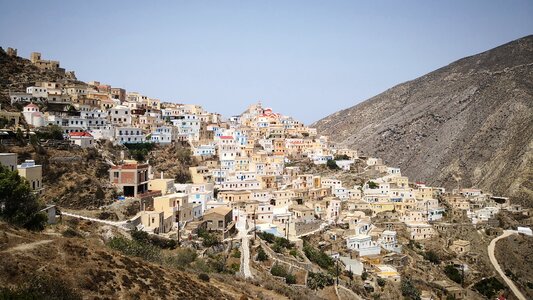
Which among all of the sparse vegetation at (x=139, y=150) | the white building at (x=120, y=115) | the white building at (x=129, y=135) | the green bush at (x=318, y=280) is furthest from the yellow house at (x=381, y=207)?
the white building at (x=120, y=115)

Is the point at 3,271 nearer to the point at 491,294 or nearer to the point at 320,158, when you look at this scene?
the point at 491,294

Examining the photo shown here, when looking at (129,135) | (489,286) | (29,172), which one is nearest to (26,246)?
(29,172)

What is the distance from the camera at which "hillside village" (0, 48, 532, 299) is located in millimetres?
31938

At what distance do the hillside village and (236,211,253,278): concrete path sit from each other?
116 mm

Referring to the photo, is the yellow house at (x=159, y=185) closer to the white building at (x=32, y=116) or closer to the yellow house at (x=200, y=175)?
the yellow house at (x=200, y=175)

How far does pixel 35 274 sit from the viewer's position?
1292 cm

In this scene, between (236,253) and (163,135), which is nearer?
(236,253)

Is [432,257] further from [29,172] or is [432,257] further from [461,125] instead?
[461,125]

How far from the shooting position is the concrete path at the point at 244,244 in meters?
27.1

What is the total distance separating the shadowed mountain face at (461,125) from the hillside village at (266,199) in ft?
66.1

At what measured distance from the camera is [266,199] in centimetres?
4294

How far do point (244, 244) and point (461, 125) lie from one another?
263 ft

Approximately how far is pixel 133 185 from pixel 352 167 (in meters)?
31.5

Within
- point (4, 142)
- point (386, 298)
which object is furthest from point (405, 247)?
point (4, 142)
